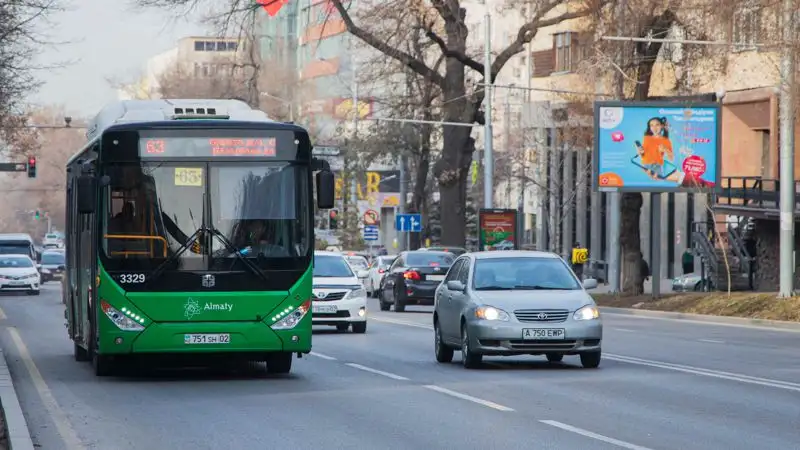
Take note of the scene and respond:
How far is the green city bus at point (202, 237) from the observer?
62.4 feet

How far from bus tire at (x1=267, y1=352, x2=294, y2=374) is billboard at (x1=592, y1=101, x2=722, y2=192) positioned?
83.1 feet

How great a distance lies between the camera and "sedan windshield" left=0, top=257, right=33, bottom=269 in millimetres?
64562

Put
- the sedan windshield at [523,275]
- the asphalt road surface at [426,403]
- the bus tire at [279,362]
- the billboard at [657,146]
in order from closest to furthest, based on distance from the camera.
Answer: the asphalt road surface at [426,403], the bus tire at [279,362], the sedan windshield at [523,275], the billboard at [657,146]

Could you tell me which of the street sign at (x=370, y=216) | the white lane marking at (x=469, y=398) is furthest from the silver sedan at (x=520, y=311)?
the street sign at (x=370, y=216)

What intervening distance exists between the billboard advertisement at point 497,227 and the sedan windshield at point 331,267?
21.2 meters

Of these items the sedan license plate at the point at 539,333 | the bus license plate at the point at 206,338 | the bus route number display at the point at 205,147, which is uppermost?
the bus route number display at the point at 205,147

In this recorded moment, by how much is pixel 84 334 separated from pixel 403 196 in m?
71.8

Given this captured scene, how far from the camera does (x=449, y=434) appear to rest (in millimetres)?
13336

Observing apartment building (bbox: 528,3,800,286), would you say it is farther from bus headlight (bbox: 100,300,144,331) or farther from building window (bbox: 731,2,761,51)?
bus headlight (bbox: 100,300,144,331)

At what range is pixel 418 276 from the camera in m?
44.3

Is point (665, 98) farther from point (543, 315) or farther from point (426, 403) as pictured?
point (426, 403)

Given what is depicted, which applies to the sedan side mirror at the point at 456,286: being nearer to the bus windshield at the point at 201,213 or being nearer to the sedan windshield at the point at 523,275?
the sedan windshield at the point at 523,275

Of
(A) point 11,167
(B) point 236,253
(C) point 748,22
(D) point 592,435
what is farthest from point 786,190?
(A) point 11,167

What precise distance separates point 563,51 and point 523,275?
54.1 m
